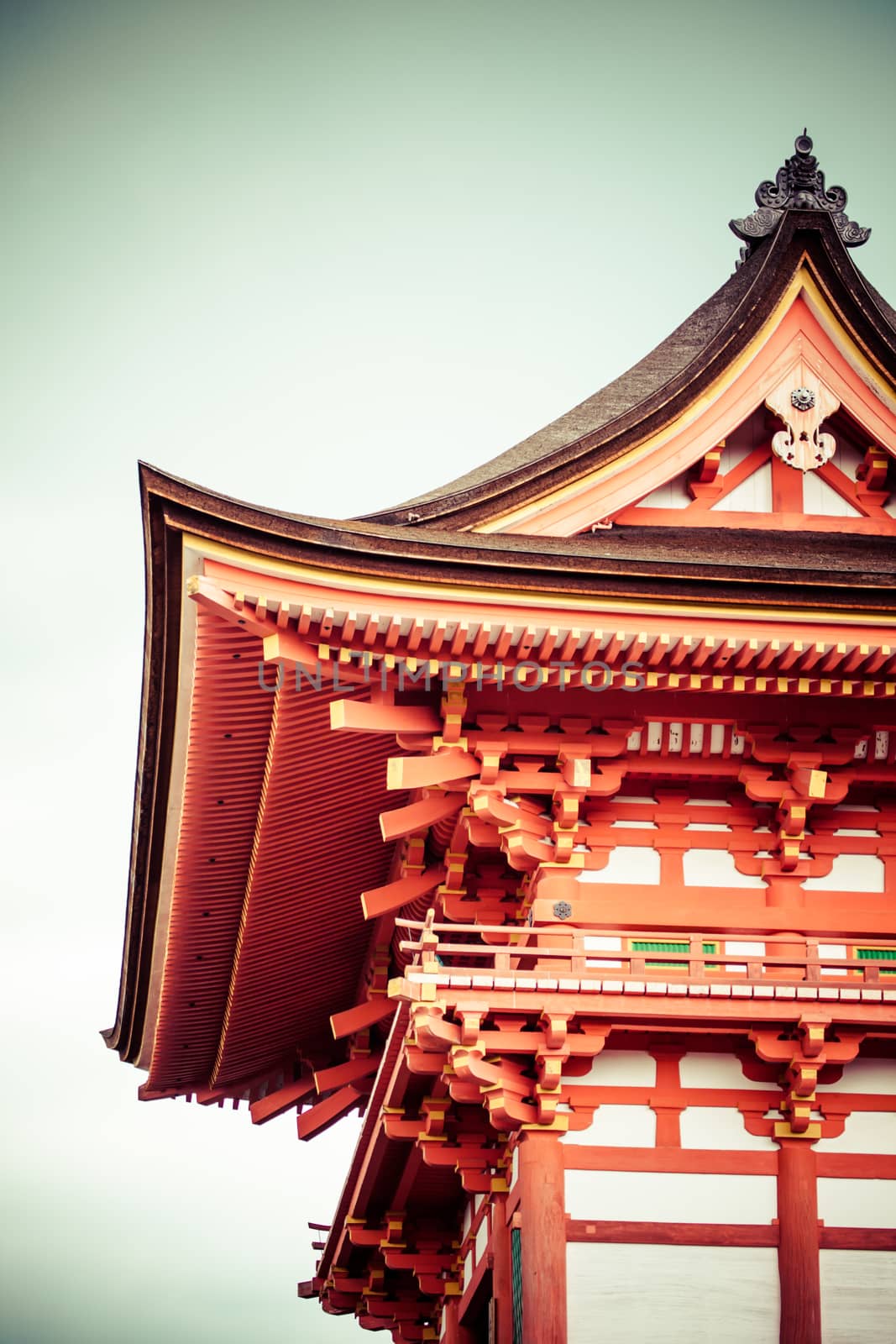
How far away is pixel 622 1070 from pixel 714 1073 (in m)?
0.71

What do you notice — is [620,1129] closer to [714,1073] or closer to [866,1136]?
[714,1073]

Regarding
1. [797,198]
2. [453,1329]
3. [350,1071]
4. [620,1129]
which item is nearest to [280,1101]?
[350,1071]

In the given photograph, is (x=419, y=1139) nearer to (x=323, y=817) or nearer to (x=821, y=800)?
(x=323, y=817)

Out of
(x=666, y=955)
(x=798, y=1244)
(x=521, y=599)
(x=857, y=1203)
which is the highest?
(x=521, y=599)

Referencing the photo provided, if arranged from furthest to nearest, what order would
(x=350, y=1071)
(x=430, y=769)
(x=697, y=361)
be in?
1. (x=350, y=1071)
2. (x=697, y=361)
3. (x=430, y=769)

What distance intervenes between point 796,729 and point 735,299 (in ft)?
19.8

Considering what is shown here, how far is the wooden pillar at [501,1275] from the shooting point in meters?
14.9

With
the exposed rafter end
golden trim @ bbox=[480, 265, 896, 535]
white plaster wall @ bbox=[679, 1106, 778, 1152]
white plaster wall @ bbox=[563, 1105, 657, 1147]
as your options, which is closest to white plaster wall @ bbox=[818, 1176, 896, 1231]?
white plaster wall @ bbox=[679, 1106, 778, 1152]

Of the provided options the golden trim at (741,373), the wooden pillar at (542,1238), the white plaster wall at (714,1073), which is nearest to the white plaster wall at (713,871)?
the white plaster wall at (714,1073)

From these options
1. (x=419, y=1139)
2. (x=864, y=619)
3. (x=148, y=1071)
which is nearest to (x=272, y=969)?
(x=148, y=1071)

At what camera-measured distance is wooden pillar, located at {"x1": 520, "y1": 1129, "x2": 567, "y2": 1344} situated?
13.4 m

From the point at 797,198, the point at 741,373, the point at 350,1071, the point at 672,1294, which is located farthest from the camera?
the point at 350,1071

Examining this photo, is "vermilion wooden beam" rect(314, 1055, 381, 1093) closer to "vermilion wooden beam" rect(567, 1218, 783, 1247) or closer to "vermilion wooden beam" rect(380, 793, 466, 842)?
"vermilion wooden beam" rect(380, 793, 466, 842)

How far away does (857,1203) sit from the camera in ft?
46.3
